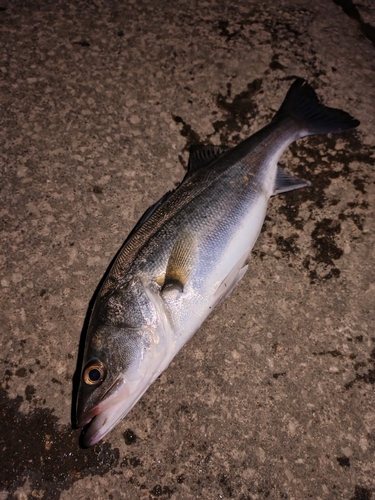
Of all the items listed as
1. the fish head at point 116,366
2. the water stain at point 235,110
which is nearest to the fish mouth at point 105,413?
the fish head at point 116,366

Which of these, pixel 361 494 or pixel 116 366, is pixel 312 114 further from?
pixel 361 494

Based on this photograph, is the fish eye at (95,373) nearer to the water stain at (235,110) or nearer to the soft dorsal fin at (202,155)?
the soft dorsal fin at (202,155)

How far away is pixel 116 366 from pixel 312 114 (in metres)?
2.43

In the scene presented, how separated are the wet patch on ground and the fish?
235mm

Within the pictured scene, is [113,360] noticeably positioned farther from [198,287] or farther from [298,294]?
[298,294]

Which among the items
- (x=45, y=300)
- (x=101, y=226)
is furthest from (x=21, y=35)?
(x=45, y=300)

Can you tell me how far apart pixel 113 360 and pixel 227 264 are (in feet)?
2.86

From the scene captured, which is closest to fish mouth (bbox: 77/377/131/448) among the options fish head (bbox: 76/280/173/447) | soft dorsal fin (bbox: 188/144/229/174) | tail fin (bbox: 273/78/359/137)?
fish head (bbox: 76/280/173/447)

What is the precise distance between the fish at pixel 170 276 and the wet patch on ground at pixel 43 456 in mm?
235

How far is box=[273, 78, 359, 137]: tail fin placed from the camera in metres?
2.99

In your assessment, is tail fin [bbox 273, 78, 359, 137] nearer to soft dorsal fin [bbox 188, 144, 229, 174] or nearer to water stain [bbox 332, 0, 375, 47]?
soft dorsal fin [bbox 188, 144, 229, 174]

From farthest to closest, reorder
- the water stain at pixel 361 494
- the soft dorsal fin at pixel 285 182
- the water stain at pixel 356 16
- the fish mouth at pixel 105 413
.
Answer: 1. the water stain at pixel 356 16
2. the soft dorsal fin at pixel 285 182
3. the water stain at pixel 361 494
4. the fish mouth at pixel 105 413

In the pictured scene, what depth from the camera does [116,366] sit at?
78.5 inches

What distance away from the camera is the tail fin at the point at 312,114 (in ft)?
9.82
